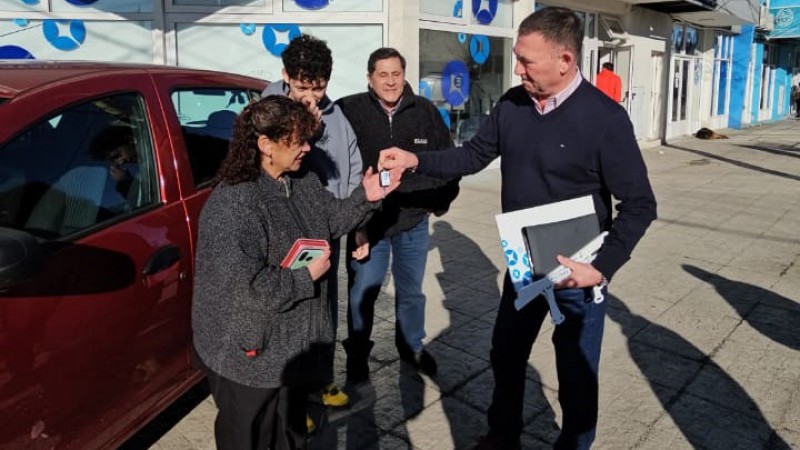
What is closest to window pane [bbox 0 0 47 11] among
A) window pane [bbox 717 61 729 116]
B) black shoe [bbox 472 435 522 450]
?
black shoe [bbox 472 435 522 450]

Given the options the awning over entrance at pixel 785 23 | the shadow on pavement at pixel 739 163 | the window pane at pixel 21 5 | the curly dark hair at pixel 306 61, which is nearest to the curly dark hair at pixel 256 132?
the curly dark hair at pixel 306 61

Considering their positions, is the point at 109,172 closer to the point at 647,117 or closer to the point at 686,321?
the point at 686,321

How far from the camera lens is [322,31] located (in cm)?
905

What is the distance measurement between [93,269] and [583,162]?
5.77 ft

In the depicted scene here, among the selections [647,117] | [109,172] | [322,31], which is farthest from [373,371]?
[647,117]

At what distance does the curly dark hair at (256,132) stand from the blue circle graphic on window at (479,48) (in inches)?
348

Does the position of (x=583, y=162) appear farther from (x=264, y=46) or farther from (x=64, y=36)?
(x=64, y=36)

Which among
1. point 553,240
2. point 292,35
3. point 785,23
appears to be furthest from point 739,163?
point 785,23

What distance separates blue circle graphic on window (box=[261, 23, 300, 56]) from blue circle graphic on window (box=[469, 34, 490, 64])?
3016 millimetres

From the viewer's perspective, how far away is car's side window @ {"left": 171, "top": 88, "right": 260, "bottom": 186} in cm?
291

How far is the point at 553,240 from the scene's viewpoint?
2.44 metres

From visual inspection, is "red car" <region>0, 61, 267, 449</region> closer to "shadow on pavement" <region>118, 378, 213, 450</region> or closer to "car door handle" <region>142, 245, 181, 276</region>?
"car door handle" <region>142, 245, 181, 276</region>

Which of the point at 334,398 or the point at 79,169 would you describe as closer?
the point at 79,169

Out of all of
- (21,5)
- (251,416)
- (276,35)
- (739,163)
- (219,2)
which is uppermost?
(219,2)
